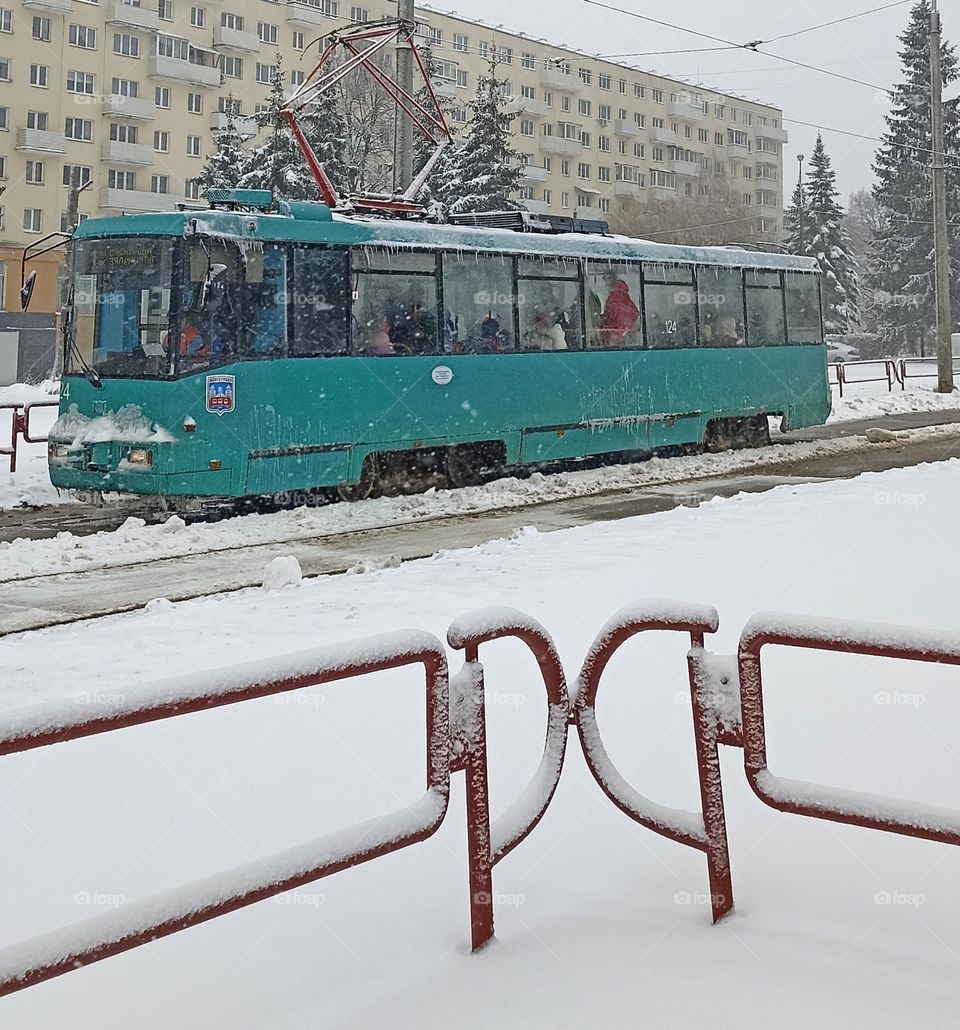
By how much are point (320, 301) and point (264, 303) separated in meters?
0.72

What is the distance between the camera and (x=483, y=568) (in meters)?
9.40

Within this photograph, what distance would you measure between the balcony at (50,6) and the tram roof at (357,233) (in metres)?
44.1

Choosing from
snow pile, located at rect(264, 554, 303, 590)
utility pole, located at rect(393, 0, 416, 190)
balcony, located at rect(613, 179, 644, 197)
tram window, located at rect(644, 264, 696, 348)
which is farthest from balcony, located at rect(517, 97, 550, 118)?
snow pile, located at rect(264, 554, 303, 590)

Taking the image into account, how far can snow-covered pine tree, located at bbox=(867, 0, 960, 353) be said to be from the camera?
57.8 meters

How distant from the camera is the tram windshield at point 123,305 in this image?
12273 mm

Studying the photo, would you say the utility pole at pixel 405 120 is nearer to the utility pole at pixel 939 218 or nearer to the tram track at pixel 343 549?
the tram track at pixel 343 549

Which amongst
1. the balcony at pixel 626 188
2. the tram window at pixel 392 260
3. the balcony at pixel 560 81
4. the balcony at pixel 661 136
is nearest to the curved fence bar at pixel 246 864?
the tram window at pixel 392 260

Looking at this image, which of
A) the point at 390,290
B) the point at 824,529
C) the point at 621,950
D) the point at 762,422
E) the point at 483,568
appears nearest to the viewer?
the point at 621,950

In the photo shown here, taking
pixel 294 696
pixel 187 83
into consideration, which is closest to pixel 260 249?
pixel 294 696

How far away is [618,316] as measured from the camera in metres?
17.1

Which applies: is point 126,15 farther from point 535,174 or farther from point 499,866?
point 499,866

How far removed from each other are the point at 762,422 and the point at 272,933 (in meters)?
17.7

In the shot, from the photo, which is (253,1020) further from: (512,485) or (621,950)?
(512,485)

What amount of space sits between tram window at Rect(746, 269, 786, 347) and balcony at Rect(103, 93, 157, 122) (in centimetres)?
4343
